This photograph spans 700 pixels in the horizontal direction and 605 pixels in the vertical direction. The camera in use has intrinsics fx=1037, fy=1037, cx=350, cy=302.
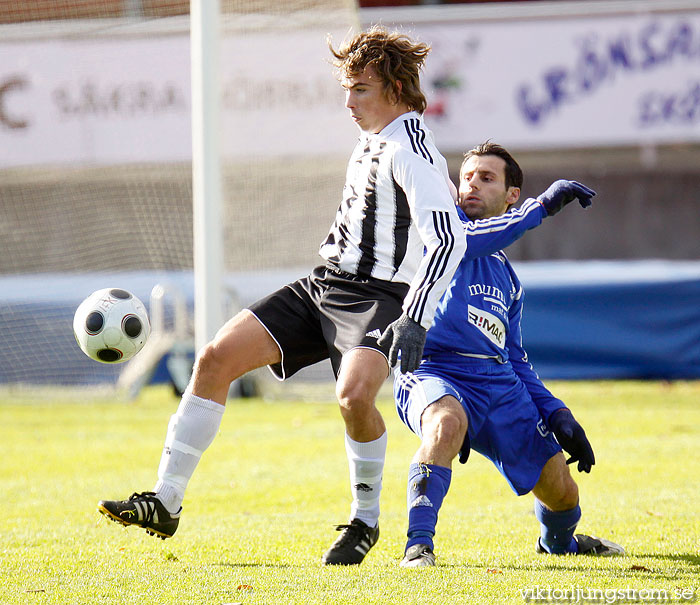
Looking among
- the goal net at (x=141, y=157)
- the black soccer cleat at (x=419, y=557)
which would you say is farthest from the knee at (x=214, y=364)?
the goal net at (x=141, y=157)

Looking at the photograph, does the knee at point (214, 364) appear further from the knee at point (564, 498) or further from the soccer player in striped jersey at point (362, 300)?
the knee at point (564, 498)

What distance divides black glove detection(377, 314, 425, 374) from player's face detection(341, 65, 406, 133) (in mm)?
933

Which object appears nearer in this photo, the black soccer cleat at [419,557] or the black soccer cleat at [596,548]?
the black soccer cleat at [419,557]

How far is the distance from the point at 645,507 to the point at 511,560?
1581mm

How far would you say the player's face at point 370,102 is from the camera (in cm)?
425

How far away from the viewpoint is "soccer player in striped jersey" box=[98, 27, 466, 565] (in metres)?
3.91

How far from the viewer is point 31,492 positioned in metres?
6.26

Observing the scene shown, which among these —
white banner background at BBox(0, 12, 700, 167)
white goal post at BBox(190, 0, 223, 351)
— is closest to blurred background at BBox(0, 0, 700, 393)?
white banner background at BBox(0, 12, 700, 167)

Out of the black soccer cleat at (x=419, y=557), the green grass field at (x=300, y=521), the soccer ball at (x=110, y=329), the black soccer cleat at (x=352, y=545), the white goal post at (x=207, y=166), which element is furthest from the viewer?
the white goal post at (x=207, y=166)

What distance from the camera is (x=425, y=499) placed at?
3.85m

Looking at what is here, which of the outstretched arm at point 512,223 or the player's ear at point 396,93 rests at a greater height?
the player's ear at point 396,93

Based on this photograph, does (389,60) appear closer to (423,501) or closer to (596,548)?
(423,501)

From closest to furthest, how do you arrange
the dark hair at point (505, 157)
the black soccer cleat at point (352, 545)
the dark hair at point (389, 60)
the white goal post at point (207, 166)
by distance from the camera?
the black soccer cleat at point (352, 545) → the dark hair at point (389, 60) → the dark hair at point (505, 157) → the white goal post at point (207, 166)

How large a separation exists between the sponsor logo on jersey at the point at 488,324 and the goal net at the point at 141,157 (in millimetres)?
6805
